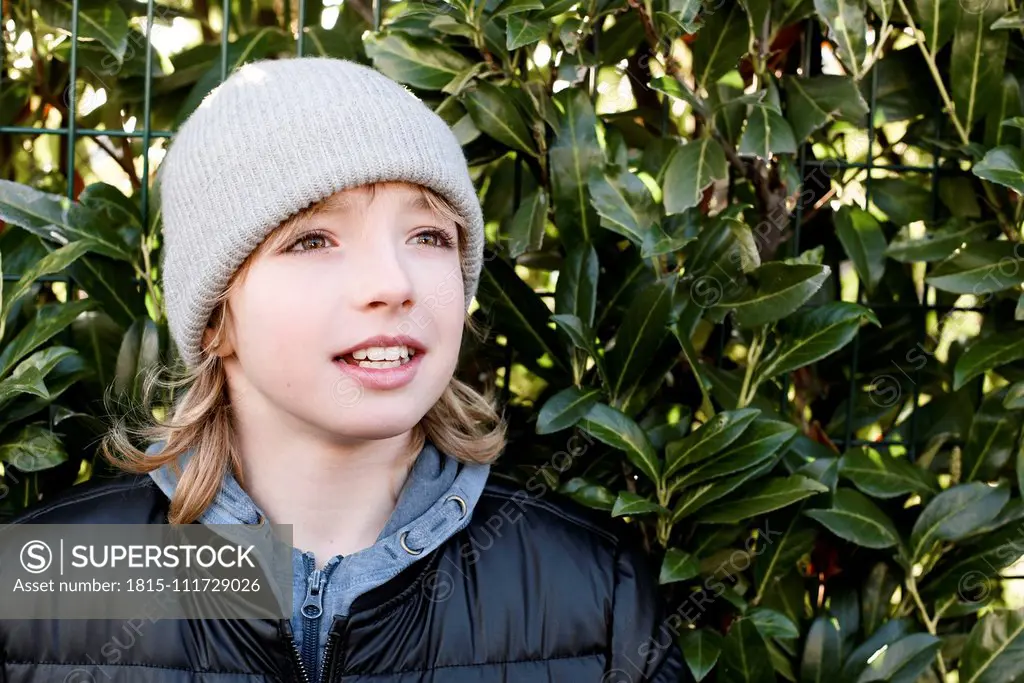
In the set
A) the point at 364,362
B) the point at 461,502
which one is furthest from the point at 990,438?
the point at 364,362

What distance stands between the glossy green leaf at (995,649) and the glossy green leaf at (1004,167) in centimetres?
83

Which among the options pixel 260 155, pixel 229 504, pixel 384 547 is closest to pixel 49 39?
pixel 260 155

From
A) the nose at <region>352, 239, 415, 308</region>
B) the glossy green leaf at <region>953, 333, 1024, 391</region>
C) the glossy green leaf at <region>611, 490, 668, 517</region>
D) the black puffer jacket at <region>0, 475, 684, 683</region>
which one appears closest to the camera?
the nose at <region>352, 239, 415, 308</region>

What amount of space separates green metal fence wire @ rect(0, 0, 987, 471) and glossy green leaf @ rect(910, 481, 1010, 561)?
0.20m

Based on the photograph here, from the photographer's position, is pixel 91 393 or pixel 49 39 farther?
pixel 49 39

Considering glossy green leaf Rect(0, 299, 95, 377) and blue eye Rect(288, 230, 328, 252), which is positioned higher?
blue eye Rect(288, 230, 328, 252)

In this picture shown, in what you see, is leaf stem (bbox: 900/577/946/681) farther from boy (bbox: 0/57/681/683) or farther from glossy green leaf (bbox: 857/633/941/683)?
boy (bbox: 0/57/681/683)

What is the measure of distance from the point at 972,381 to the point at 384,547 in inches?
52.1

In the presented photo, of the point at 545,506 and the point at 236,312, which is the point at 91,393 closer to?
the point at 236,312

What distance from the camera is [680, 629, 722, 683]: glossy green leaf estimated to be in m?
2.05

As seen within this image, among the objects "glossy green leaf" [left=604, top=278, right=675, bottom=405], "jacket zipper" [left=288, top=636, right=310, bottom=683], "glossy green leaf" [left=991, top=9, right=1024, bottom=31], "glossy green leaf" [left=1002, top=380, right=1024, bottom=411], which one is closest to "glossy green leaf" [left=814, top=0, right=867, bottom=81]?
"glossy green leaf" [left=991, top=9, right=1024, bottom=31]

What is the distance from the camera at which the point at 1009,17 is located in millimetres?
2131

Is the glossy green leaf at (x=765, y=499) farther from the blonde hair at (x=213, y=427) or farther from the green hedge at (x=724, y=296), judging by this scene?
the blonde hair at (x=213, y=427)

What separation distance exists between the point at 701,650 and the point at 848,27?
4.01 ft
